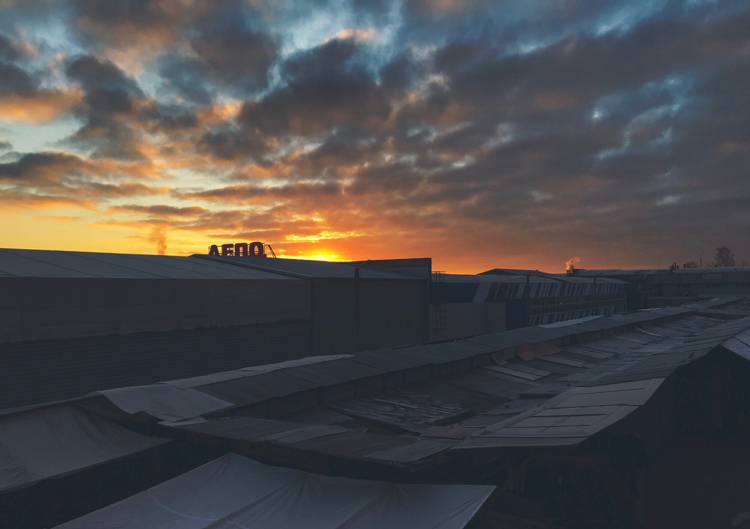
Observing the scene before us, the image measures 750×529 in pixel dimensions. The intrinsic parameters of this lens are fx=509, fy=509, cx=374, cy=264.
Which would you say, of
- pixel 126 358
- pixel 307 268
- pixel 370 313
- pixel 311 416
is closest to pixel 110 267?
pixel 126 358

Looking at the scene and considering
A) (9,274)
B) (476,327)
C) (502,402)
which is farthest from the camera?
(476,327)

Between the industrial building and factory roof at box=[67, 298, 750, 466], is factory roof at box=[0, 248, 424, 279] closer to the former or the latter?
the industrial building

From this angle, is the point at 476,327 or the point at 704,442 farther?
the point at 476,327

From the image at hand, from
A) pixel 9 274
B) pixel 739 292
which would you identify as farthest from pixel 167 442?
pixel 739 292

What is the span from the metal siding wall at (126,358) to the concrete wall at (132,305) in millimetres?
526

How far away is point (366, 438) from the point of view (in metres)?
13.1

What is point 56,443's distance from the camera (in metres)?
14.3

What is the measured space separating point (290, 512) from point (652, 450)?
15316mm

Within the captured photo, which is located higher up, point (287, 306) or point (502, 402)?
point (287, 306)

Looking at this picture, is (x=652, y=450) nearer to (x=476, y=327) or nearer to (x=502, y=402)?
(x=502, y=402)

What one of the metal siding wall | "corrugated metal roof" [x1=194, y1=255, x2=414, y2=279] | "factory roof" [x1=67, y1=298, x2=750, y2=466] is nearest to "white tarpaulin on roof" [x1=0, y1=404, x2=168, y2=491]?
"factory roof" [x1=67, y1=298, x2=750, y2=466]

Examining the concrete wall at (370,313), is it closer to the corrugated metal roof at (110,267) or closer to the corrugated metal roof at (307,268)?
the corrugated metal roof at (307,268)

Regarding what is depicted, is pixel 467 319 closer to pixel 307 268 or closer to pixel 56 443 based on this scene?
pixel 307 268

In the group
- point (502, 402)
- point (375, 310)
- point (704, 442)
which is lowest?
point (704, 442)
